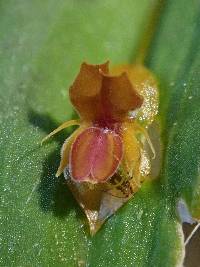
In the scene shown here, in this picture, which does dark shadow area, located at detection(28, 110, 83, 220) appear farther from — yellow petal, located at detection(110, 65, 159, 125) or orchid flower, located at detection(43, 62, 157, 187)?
yellow petal, located at detection(110, 65, 159, 125)

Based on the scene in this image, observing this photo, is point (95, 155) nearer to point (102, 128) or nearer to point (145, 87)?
point (102, 128)

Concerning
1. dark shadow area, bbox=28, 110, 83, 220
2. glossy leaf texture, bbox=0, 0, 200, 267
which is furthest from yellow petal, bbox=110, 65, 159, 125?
dark shadow area, bbox=28, 110, 83, 220

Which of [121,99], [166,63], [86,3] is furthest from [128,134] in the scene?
[86,3]

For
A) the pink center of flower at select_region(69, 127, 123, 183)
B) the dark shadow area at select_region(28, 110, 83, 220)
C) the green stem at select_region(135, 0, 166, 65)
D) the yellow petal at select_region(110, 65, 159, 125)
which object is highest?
the green stem at select_region(135, 0, 166, 65)

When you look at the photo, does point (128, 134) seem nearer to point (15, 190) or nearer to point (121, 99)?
point (121, 99)

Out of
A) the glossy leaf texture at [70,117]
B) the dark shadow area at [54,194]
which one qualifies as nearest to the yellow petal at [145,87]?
the glossy leaf texture at [70,117]

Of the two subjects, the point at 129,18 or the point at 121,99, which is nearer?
the point at 121,99

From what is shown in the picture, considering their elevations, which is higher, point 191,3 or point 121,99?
point 191,3

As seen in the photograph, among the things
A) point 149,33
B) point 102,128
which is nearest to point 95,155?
point 102,128
